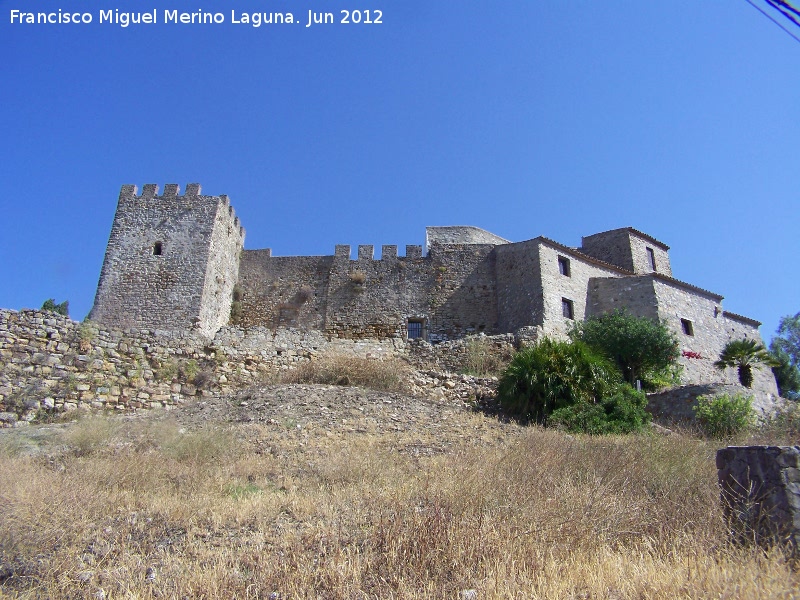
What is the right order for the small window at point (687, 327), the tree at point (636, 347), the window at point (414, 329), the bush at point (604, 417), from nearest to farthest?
the bush at point (604, 417)
the tree at point (636, 347)
the small window at point (687, 327)
the window at point (414, 329)

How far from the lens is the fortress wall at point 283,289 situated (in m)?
26.8

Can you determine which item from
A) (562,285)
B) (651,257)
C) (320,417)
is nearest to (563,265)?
(562,285)

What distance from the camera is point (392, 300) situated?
1041 inches

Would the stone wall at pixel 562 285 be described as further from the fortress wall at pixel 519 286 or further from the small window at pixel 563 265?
the fortress wall at pixel 519 286

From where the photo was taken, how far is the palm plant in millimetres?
23172

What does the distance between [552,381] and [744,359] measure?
45.9 feet

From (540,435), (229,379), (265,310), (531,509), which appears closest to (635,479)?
(531,509)

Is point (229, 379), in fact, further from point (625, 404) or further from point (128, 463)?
point (625, 404)

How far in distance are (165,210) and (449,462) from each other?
2025 centimetres

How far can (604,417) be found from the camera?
12875 millimetres

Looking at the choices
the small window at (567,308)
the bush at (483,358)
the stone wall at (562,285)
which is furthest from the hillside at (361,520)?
the small window at (567,308)

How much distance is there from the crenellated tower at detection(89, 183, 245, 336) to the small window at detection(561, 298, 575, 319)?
14.8m

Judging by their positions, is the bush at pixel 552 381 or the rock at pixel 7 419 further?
the bush at pixel 552 381

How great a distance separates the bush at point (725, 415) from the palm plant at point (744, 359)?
971 centimetres
